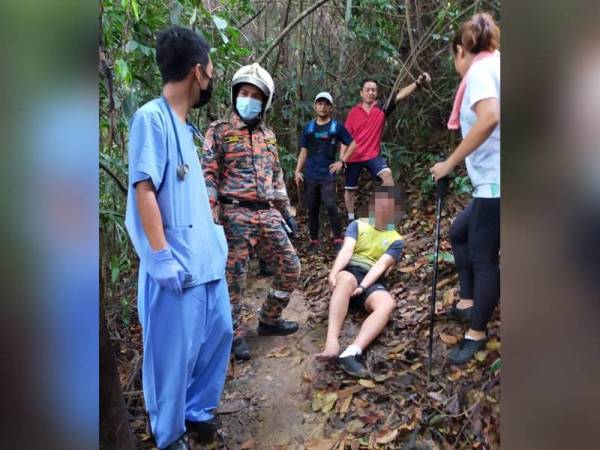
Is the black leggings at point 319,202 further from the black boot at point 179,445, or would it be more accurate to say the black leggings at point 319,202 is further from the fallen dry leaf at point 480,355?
the black boot at point 179,445

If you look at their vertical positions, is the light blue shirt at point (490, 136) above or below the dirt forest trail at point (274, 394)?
above

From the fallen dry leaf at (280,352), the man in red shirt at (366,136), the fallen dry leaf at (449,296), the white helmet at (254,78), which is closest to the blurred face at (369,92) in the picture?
the man in red shirt at (366,136)

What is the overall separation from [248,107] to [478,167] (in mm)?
939

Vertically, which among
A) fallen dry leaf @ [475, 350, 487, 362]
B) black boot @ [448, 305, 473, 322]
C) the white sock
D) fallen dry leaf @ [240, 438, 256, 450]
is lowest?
fallen dry leaf @ [240, 438, 256, 450]

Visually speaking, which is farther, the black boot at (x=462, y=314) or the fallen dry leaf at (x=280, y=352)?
the fallen dry leaf at (x=280, y=352)

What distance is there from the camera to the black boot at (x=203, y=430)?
1.37m

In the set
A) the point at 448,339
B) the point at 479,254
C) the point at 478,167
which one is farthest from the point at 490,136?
the point at 448,339

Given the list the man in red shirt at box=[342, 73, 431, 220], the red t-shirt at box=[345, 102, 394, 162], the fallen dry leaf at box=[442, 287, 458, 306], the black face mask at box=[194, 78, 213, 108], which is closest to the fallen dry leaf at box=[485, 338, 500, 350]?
the fallen dry leaf at box=[442, 287, 458, 306]

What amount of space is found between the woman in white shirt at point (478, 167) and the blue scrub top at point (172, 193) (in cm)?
66

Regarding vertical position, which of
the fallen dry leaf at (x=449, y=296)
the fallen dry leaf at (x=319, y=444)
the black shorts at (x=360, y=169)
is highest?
the black shorts at (x=360, y=169)

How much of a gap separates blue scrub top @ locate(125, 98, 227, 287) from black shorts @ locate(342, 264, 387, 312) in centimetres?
51

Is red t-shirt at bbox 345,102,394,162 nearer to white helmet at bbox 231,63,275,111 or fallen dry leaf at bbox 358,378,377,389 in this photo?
white helmet at bbox 231,63,275,111

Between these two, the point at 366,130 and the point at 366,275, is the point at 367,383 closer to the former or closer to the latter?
the point at 366,275

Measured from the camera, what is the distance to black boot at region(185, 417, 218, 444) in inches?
54.1
